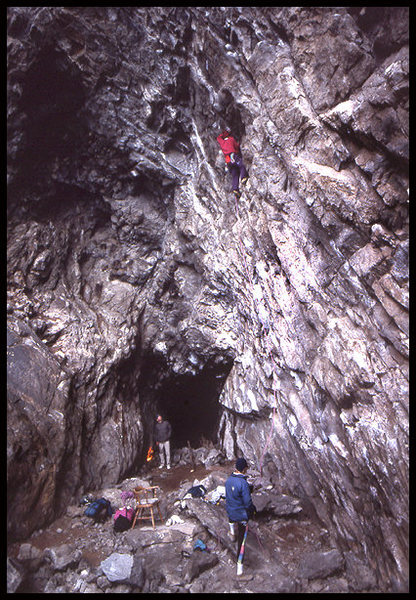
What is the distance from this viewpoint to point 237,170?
9773 mm

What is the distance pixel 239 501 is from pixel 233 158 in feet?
27.7

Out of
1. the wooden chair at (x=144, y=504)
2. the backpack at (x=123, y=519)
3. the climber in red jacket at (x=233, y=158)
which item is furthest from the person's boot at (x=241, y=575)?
the climber in red jacket at (x=233, y=158)

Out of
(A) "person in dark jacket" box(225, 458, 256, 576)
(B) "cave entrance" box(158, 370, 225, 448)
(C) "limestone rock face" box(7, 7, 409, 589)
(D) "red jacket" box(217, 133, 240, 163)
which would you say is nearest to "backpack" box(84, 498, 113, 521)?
(C) "limestone rock face" box(7, 7, 409, 589)

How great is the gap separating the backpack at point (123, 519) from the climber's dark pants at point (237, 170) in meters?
9.19

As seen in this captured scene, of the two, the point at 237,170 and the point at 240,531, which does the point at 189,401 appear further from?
the point at 237,170

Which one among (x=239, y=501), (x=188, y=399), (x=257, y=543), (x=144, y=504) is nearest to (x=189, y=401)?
(x=188, y=399)

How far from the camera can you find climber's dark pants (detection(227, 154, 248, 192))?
9.56 meters

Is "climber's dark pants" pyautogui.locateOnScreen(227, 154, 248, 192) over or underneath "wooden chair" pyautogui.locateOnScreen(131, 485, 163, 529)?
over

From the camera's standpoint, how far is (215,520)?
25.8ft

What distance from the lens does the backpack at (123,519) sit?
26.6 ft

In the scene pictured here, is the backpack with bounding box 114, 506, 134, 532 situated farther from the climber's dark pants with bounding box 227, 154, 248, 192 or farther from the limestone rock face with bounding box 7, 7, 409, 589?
the climber's dark pants with bounding box 227, 154, 248, 192

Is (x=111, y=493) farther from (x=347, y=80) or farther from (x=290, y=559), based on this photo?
(x=347, y=80)

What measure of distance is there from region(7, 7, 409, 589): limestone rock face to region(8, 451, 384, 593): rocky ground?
56 centimetres

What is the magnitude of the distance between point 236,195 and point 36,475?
921 centimetres
